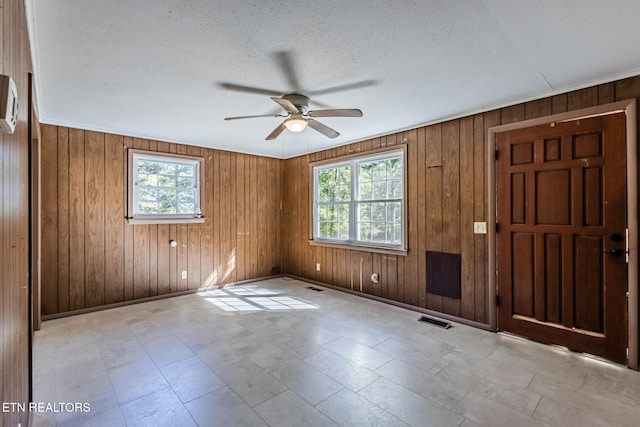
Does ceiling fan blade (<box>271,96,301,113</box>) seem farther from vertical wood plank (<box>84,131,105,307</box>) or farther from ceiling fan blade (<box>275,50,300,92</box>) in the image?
vertical wood plank (<box>84,131,105,307</box>)

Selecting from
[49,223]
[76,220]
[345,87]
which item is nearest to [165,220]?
[76,220]

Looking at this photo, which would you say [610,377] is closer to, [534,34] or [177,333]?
[534,34]

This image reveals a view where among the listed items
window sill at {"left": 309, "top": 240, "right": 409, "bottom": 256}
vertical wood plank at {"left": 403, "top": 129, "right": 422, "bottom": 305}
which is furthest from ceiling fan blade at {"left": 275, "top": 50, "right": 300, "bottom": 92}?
window sill at {"left": 309, "top": 240, "right": 409, "bottom": 256}

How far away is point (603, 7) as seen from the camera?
171cm

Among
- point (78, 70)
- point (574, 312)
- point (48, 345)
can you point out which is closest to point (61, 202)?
point (48, 345)

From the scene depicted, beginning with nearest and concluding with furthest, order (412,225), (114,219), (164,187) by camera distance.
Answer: (412,225) → (114,219) → (164,187)

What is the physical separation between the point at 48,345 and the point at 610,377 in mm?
4962

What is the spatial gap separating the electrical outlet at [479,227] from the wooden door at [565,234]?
137mm

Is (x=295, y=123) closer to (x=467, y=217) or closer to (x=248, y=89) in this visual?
(x=248, y=89)

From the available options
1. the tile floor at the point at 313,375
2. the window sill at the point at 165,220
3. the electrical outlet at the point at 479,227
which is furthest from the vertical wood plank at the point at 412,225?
the window sill at the point at 165,220

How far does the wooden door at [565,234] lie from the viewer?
2.58m

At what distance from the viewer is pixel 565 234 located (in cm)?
283

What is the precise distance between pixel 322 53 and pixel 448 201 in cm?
237

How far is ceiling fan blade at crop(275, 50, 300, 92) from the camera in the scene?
7.22 ft
